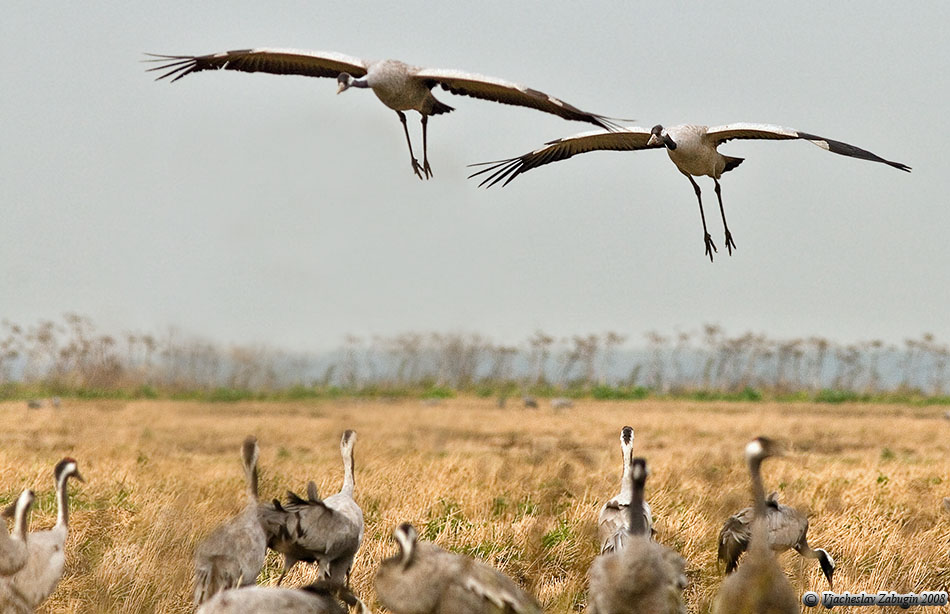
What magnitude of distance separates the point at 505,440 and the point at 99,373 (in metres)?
18.4

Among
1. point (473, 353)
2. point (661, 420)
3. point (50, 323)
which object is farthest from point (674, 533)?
point (473, 353)

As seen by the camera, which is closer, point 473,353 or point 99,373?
point 99,373

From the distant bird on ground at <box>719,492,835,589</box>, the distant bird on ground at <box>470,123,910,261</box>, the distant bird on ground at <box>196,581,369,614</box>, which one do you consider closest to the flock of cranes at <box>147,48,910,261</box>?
the distant bird on ground at <box>470,123,910,261</box>

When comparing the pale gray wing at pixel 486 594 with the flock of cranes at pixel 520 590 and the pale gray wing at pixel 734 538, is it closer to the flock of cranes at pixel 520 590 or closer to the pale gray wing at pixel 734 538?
the flock of cranes at pixel 520 590

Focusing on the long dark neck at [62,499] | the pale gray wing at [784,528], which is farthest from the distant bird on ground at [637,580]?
the long dark neck at [62,499]

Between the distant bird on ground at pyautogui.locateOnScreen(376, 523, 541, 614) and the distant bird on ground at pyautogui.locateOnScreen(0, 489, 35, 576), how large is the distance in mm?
2126

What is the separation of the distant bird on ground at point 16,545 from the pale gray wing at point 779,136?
5740mm

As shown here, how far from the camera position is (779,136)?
7.68 m

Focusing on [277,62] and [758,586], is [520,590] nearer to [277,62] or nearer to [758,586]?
[758,586]

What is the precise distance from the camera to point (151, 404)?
22094mm

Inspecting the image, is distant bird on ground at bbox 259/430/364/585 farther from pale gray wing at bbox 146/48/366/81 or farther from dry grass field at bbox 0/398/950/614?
pale gray wing at bbox 146/48/366/81

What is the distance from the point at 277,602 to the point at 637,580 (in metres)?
1.71

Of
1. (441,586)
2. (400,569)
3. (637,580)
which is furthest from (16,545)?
(637,580)

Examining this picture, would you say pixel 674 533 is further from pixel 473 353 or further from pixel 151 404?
pixel 473 353
